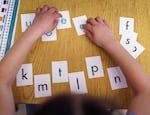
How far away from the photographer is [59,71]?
101cm

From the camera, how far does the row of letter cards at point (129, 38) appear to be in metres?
1.04

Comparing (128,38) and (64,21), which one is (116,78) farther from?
(64,21)

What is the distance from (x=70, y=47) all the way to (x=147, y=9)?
39 cm

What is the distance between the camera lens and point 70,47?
1.05m

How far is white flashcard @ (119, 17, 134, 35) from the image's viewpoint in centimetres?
108

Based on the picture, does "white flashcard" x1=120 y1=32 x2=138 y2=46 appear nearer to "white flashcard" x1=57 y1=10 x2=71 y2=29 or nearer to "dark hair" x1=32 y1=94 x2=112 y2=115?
"white flashcard" x1=57 y1=10 x2=71 y2=29

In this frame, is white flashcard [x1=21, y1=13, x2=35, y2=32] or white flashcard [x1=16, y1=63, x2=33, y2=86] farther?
white flashcard [x1=21, y1=13, x2=35, y2=32]

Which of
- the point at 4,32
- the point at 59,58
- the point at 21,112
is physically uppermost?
the point at 4,32

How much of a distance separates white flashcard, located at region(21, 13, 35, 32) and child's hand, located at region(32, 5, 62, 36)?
0.08 ft

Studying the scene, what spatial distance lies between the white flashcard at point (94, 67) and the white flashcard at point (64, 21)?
7.1 inches

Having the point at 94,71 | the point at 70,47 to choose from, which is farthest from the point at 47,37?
the point at 94,71

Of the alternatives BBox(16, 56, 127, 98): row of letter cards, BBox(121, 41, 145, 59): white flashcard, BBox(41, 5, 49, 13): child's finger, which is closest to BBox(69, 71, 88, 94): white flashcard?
BBox(16, 56, 127, 98): row of letter cards

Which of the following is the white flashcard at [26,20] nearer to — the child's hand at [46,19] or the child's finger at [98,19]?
the child's hand at [46,19]

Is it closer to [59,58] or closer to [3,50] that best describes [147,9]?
[59,58]
